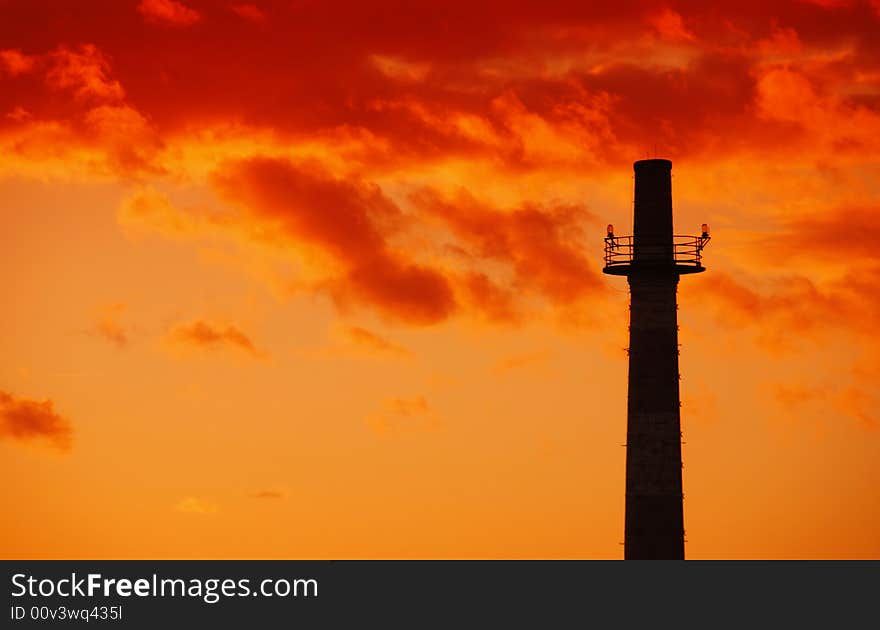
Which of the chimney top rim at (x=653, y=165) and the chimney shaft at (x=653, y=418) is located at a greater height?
the chimney top rim at (x=653, y=165)

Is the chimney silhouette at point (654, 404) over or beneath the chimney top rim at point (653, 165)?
beneath

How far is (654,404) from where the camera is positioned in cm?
6184

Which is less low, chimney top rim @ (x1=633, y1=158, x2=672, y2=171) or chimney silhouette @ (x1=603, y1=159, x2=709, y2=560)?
chimney top rim @ (x1=633, y1=158, x2=672, y2=171)

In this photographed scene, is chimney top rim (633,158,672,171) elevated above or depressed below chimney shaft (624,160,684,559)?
above

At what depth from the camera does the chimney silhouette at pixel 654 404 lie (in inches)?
2427

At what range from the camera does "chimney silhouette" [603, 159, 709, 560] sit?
61656mm
